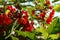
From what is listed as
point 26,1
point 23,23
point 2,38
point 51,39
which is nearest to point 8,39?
point 2,38

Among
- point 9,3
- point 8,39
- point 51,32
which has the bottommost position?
point 8,39

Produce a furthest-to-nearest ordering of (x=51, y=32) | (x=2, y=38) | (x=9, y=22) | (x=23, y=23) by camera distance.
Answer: (x=23, y=23) < (x=9, y=22) < (x=2, y=38) < (x=51, y=32)

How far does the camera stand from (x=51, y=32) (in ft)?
1.82

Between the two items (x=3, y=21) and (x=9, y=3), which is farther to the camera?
(x=9, y=3)

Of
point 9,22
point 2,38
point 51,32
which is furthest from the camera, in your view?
point 9,22

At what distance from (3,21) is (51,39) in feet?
2.85

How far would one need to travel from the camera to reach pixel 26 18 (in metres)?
1.51

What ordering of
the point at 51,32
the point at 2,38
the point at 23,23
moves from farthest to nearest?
the point at 23,23 < the point at 2,38 < the point at 51,32

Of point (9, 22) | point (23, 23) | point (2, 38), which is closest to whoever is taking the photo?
point (2, 38)

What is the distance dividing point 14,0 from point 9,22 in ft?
0.91

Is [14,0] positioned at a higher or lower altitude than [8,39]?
higher

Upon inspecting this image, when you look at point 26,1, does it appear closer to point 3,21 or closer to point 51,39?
point 3,21

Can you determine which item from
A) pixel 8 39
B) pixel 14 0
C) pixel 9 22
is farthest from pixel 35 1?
pixel 8 39

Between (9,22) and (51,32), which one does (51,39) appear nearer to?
(51,32)
